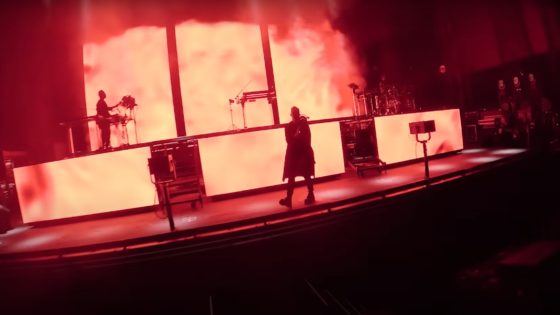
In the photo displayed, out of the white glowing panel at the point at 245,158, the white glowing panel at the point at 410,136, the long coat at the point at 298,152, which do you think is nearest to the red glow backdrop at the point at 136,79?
the white glowing panel at the point at 245,158

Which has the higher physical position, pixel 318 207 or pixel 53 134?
pixel 53 134

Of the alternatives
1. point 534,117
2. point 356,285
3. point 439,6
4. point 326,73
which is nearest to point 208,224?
point 356,285

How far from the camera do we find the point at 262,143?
296 inches

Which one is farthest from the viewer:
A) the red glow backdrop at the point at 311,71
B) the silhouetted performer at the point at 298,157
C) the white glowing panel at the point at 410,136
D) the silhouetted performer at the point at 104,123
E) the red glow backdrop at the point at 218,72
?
the red glow backdrop at the point at 311,71

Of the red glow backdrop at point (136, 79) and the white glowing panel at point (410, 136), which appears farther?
the red glow backdrop at point (136, 79)

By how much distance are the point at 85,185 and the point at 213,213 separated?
2.71m

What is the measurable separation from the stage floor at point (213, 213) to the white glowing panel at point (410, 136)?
0.62 metres

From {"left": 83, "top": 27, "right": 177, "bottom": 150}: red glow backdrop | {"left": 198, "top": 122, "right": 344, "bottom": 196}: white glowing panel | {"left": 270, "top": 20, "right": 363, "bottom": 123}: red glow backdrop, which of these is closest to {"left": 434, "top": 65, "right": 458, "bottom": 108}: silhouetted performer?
{"left": 270, "top": 20, "right": 363, "bottom": 123}: red glow backdrop

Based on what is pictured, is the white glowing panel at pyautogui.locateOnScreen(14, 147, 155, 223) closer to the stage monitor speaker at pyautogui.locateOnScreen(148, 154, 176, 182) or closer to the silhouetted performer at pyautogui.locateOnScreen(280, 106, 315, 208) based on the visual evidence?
the stage monitor speaker at pyautogui.locateOnScreen(148, 154, 176, 182)

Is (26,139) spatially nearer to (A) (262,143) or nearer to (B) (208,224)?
(A) (262,143)

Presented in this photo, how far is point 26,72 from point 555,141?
13.1 metres

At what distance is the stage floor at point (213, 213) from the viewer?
532cm

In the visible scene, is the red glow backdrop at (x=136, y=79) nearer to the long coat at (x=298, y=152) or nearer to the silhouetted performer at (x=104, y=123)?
the silhouetted performer at (x=104, y=123)

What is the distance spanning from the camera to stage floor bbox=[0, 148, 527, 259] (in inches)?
210
